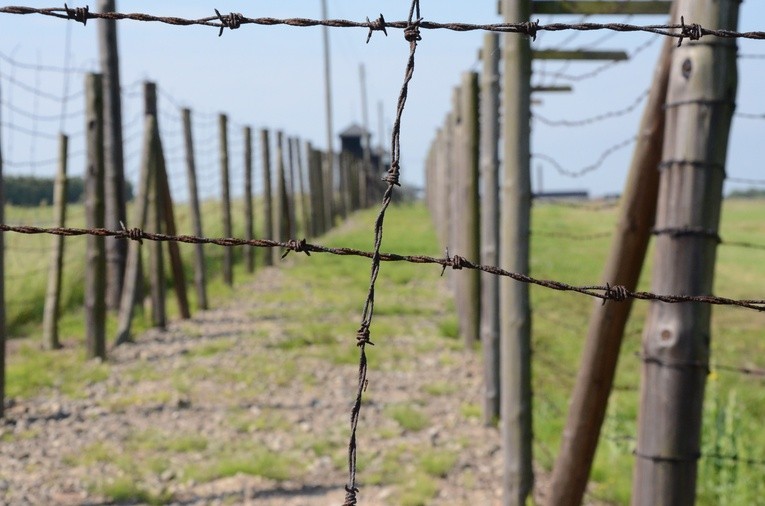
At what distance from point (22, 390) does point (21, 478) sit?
1.91 meters

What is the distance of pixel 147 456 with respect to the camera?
524 cm

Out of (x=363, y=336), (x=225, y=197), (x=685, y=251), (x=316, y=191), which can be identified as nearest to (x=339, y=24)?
(x=363, y=336)

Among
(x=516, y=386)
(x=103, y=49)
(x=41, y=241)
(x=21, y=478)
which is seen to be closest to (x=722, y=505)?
(x=516, y=386)

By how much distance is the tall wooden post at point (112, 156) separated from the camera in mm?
9461

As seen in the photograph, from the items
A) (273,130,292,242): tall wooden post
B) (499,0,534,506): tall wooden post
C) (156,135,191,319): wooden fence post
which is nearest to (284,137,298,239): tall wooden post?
(273,130,292,242): tall wooden post

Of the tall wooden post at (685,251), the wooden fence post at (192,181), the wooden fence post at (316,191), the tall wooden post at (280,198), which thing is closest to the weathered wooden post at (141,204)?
the wooden fence post at (192,181)

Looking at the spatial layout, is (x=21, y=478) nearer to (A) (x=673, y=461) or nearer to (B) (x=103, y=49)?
(A) (x=673, y=461)

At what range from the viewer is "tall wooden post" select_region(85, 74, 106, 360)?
757 centimetres

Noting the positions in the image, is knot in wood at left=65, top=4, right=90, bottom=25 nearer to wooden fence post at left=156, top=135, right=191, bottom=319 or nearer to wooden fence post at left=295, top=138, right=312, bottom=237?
wooden fence post at left=156, top=135, right=191, bottom=319

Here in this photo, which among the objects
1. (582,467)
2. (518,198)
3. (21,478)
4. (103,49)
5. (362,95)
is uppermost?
(362,95)

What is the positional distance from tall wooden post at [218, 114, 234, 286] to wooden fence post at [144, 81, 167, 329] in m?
2.59

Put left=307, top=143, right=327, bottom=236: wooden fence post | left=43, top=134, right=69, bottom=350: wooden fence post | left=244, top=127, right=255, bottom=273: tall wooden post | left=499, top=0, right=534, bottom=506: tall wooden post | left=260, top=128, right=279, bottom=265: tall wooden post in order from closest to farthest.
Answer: left=499, top=0, right=534, bottom=506: tall wooden post → left=43, top=134, right=69, bottom=350: wooden fence post → left=244, top=127, right=255, bottom=273: tall wooden post → left=260, top=128, right=279, bottom=265: tall wooden post → left=307, top=143, right=327, bottom=236: wooden fence post

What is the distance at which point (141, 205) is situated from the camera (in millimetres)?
8828

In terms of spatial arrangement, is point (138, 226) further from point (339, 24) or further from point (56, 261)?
point (339, 24)
